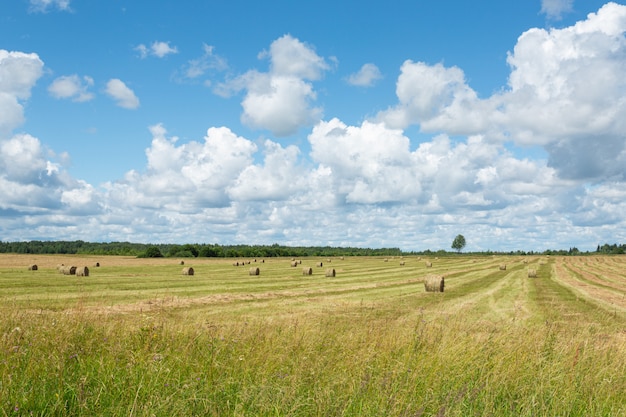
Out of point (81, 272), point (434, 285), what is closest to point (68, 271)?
point (81, 272)

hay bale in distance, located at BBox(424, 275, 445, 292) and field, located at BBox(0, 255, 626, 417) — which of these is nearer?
field, located at BBox(0, 255, 626, 417)

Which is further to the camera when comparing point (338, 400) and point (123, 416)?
point (338, 400)

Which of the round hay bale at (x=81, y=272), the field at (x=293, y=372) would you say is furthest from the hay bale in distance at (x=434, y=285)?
the round hay bale at (x=81, y=272)

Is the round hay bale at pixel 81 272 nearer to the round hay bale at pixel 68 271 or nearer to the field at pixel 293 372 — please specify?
the round hay bale at pixel 68 271

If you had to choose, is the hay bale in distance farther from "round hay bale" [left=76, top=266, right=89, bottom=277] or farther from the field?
"round hay bale" [left=76, top=266, right=89, bottom=277]

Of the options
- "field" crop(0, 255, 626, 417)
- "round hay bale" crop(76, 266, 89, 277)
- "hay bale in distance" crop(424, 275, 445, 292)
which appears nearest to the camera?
"field" crop(0, 255, 626, 417)

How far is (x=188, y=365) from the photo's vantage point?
7.54m

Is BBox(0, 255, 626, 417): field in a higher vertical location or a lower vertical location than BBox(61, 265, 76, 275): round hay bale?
higher

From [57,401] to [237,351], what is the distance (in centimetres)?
330

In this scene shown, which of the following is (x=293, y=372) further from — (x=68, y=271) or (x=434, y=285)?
(x=68, y=271)

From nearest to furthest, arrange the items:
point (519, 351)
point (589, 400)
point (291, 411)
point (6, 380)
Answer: point (291, 411)
point (6, 380)
point (589, 400)
point (519, 351)

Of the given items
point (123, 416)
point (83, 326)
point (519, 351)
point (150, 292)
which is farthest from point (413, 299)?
point (123, 416)

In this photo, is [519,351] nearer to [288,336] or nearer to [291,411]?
[288,336]

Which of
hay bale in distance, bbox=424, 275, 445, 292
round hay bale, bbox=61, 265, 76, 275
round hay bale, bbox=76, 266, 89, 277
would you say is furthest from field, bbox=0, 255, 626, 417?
round hay bale, bbox=61, 265, 76, 275
